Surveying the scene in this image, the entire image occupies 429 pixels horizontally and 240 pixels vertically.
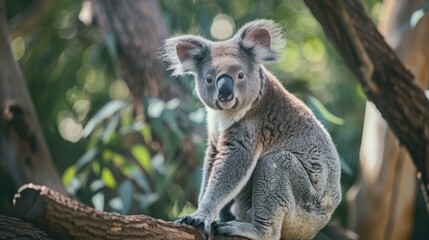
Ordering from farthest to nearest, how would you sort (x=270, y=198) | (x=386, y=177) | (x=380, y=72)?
1. (x=386, y=177)
2. (x=380, y=72)
3. (x=270, y=198)

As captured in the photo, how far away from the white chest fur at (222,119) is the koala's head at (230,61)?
0.04 meters

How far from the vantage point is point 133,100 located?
25.6 ft

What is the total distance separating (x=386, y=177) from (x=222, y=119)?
337cm

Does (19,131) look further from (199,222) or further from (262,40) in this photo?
(199,222)

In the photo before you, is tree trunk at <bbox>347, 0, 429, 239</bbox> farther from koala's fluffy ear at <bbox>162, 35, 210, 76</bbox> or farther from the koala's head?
koala's fluffy ear at <bbox>162, 35, 210, 76</bbox>

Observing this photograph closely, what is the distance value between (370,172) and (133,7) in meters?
2.86

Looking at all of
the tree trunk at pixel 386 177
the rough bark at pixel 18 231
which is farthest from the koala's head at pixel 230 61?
the tree trunk at pixel 386 177

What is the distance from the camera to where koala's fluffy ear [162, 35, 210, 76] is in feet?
16.2

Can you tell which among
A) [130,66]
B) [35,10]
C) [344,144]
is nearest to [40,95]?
[35,10]

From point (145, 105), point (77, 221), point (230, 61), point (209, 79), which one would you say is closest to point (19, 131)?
point (145, 105)

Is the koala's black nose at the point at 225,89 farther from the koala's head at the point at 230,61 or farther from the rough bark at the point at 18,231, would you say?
the rough bark at the point at 18,231

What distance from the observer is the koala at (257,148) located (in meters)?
4.30

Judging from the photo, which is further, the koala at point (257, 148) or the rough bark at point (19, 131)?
the rough bark at point (19, 131)

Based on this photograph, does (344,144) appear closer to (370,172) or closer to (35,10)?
(370,172)
